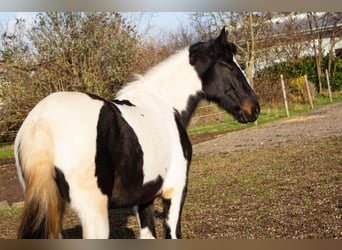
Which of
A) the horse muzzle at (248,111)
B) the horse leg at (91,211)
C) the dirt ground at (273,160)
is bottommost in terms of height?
the dirt ground at (273,160)

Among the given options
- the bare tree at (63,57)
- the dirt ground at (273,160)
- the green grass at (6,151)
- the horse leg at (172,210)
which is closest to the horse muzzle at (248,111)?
the horse leg at (172,210)

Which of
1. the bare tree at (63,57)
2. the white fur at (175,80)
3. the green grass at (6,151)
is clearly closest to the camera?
the white fur at (175,80)

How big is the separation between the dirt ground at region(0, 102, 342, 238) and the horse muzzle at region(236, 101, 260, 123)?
2.82ft

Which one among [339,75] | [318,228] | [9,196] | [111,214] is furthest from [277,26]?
[9,196]

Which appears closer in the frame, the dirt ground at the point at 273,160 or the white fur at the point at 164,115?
the white fur at the point at 164,115

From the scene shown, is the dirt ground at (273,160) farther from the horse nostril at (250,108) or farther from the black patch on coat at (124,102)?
the horse nostril at (250,108)

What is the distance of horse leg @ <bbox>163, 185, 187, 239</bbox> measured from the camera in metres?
2.67

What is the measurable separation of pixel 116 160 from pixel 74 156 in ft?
0.70

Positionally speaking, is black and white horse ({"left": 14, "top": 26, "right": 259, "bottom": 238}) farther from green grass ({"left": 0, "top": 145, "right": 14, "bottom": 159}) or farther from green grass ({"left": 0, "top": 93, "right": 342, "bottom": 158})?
green grass ({"left": 0, "top": 93, "right": 342, "bottom": 158})

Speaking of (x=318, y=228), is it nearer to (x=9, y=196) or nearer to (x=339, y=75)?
(x=339, y=75)

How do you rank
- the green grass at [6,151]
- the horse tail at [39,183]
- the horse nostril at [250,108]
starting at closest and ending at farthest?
the horse tail at [39,183] < the horse nostril at [250,108] < the green grass at [6,151]

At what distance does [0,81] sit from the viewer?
403cm

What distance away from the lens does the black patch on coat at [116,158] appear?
7.27ft

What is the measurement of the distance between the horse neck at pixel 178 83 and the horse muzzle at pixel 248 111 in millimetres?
300
